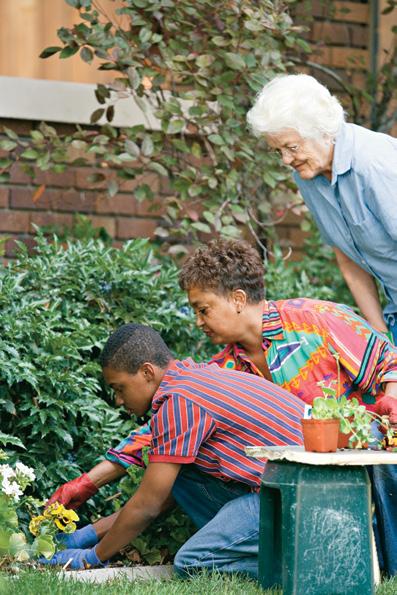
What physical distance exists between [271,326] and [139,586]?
1089 mm

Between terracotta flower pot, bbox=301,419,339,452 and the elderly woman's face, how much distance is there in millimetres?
1207

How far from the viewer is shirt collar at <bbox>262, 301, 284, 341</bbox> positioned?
4.34 meters

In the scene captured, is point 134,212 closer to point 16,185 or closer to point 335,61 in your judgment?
point 16,185

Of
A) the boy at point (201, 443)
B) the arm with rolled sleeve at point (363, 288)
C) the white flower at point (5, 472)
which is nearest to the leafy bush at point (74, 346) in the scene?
the white flower at point (5, 472)

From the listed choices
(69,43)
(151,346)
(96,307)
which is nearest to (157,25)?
(69,43)

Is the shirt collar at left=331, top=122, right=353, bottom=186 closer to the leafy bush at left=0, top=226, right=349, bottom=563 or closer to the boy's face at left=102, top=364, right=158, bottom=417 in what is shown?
the boy's face at left=102, top=364, right=158, bottom=417

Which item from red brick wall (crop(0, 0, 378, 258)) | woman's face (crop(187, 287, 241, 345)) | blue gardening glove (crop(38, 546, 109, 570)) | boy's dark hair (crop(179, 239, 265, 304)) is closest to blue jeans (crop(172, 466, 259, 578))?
blue gardening glove (crop(38, 546, 109, 570))

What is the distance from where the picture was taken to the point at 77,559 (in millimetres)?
4109

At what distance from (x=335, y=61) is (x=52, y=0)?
1817 mm

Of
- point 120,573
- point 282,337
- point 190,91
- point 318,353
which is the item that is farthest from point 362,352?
point 190,91

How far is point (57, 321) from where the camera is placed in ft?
16.1

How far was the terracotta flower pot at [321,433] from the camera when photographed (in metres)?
3.50

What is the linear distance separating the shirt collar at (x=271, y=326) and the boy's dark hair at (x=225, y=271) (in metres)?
0.07

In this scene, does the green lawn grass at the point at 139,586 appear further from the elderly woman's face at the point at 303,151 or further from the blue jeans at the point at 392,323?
the elderly woman's face at the point at 303,151
